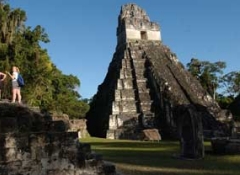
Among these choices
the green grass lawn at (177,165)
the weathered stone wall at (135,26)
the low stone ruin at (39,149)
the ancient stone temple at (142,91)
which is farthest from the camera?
the weathered stone wall at (135,26)

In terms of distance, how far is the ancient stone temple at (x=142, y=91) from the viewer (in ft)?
101

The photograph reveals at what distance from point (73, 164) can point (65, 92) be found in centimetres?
2936


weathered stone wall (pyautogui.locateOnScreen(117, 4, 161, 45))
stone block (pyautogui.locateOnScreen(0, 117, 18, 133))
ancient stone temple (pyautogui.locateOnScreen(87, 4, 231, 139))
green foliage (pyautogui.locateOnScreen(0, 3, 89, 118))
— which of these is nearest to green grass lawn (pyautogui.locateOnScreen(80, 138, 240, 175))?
stone block (pyautogui.locateOnScreen(0, 117, 18, 133))

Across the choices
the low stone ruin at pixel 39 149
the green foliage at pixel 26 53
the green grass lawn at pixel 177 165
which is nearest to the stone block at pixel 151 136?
the green foliage at pixel 26 53

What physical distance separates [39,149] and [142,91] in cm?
2567

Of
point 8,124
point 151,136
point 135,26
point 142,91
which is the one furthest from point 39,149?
point 135,26

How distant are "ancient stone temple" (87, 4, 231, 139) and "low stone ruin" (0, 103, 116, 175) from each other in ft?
65.4

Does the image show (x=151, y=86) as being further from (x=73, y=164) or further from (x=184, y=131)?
(x=73, y=164)

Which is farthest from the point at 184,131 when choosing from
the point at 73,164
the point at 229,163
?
the point at 73,164

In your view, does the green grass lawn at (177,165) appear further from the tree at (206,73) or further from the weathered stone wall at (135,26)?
the tree at (206,73)

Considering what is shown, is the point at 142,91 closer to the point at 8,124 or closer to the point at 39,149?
the point at 39,149

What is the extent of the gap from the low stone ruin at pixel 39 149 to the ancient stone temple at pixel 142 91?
1994 centimetres

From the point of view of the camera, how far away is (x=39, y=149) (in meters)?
7.61

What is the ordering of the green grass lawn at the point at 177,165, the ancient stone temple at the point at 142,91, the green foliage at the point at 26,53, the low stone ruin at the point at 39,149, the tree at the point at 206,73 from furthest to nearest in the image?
the tree at the point at 206,73 < the ancient stone temple at the point at 142,91 < the green foliage at the point at 26,53 < the green grass lawn at the point at 177,165 < the low stone ruin at the point at 39,149
